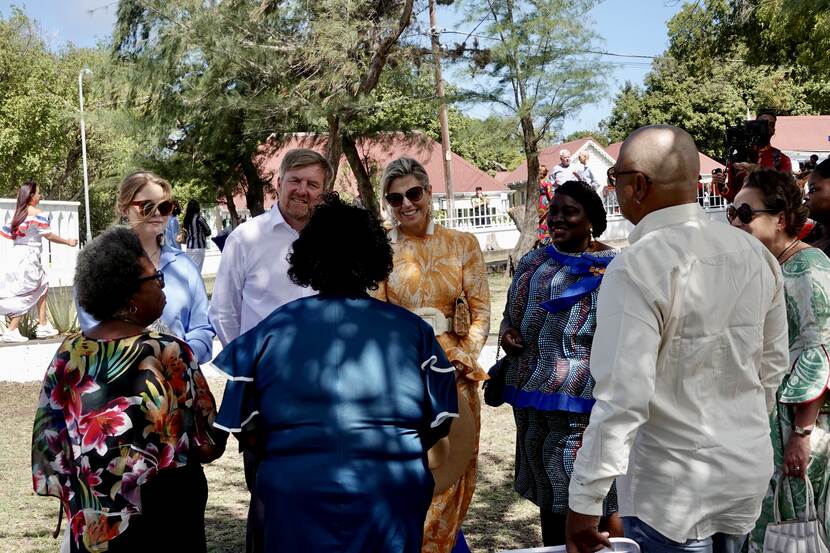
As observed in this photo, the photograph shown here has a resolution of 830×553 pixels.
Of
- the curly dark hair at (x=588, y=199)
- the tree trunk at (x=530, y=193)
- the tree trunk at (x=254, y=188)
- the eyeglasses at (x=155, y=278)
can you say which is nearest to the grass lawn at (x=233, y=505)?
the curly dark hair at (x=588, y=199)

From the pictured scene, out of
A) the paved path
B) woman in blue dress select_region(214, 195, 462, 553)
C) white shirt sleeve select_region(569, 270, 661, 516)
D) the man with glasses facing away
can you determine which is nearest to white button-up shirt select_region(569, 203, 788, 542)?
white shirt sleeve select_region(569, 270, 661, 516)

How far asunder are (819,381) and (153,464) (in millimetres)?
2462

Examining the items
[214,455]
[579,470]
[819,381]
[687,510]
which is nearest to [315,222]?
[214,455]

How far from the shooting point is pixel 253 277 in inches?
182

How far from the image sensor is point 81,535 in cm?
316

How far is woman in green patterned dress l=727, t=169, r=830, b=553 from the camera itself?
3.55 meters

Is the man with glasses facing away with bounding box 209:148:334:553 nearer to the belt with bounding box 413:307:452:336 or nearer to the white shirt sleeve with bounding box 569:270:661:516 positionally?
the belt with bounding box 413:307:452:336

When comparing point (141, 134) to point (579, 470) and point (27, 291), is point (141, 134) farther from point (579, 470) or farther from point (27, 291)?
point (579, 470)

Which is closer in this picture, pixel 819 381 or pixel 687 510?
pixel 687 510

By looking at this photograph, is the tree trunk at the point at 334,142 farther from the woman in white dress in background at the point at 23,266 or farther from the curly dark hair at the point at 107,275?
the curly dark hair at the point at 107,275

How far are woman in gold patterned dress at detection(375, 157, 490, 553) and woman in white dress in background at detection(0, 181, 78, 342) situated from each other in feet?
32.6

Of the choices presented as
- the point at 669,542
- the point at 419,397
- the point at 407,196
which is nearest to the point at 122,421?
the point at 419,397

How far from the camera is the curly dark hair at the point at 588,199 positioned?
4.55 metres

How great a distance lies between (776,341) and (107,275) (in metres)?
2.25
